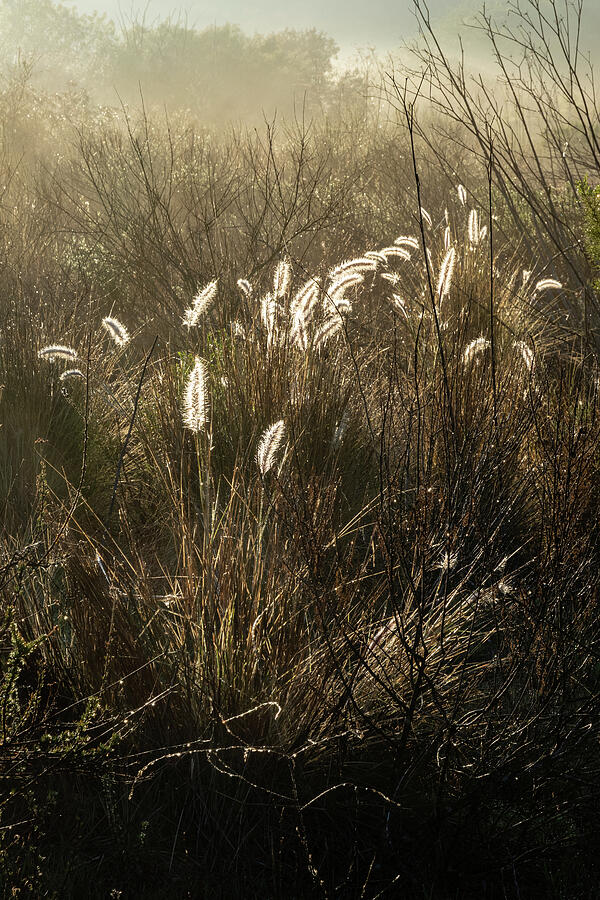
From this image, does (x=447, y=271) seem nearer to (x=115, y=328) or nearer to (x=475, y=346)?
(x=475, y=346)

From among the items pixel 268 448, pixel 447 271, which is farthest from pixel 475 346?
Answer: pixel 268 448

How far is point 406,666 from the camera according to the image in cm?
199

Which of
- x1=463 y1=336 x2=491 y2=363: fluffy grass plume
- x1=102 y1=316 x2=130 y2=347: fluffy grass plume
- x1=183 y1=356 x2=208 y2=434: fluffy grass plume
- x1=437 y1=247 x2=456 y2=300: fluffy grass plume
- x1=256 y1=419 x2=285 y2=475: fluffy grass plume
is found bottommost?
x1=256 y1=419 x2=285 y2=475: fluffy grass plume

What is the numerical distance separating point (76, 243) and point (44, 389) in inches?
187

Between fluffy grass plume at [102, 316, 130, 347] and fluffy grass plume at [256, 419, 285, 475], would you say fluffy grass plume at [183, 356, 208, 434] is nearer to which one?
fluffy grass plume at [256, 419, 285, 475]

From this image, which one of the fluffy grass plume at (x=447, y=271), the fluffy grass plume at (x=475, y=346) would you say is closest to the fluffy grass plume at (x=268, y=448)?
the fluffy grass plume at (x=447, y=271)

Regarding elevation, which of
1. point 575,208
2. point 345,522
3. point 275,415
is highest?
point 575,208

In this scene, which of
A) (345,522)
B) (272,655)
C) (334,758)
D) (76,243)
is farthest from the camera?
(76,243)

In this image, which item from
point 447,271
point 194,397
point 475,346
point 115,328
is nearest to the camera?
point 194,397

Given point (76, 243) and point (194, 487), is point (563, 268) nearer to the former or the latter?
point (194, 487)

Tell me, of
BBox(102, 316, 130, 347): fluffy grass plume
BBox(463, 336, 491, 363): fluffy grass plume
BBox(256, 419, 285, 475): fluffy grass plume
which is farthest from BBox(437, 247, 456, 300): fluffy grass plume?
BBox(102, 316, 130, 347): fluffy grass plume

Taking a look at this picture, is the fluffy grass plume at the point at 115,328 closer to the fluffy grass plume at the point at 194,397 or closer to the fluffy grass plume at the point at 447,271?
the fluffy grass plume at the point at 194,397

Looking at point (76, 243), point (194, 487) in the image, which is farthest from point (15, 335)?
point (76, 243)

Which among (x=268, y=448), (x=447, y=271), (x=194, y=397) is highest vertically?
(x=447, y=271)
